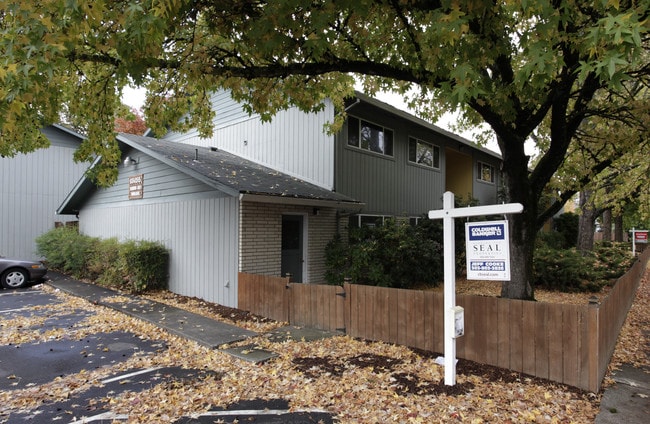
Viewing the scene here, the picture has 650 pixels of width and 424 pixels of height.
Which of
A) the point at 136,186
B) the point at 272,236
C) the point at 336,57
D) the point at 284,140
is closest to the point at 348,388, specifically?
the point at 336,57

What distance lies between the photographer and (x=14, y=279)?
13586mm

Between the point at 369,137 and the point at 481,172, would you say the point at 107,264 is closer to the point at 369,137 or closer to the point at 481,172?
the point at 369,137

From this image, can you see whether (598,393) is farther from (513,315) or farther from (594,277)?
(594,277)

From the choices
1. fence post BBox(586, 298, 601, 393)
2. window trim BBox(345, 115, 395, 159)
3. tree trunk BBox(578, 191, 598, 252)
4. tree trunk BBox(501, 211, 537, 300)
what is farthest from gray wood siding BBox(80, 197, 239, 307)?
tree trunk BBox(578, 191, 598, 252)

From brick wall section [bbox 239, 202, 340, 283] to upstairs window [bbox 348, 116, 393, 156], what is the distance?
250cm

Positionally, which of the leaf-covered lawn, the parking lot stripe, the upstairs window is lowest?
the parking lot stripe

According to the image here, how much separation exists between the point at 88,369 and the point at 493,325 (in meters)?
5.95

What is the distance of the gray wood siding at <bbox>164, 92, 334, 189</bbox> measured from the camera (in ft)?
40.3

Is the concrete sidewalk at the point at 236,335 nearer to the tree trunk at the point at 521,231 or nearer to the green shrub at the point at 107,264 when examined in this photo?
the green shrub at the point at 107,264

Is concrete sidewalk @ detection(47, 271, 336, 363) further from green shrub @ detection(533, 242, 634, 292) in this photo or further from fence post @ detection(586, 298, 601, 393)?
green shrub @ detection(533, 242, 634, 292)

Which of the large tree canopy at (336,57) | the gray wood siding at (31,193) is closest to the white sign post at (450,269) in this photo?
the large tree canopy at (336,57)

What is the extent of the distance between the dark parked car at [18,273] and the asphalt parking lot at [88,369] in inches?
193

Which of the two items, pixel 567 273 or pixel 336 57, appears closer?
pixel 336 57

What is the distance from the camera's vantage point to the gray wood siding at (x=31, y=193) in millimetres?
18125
